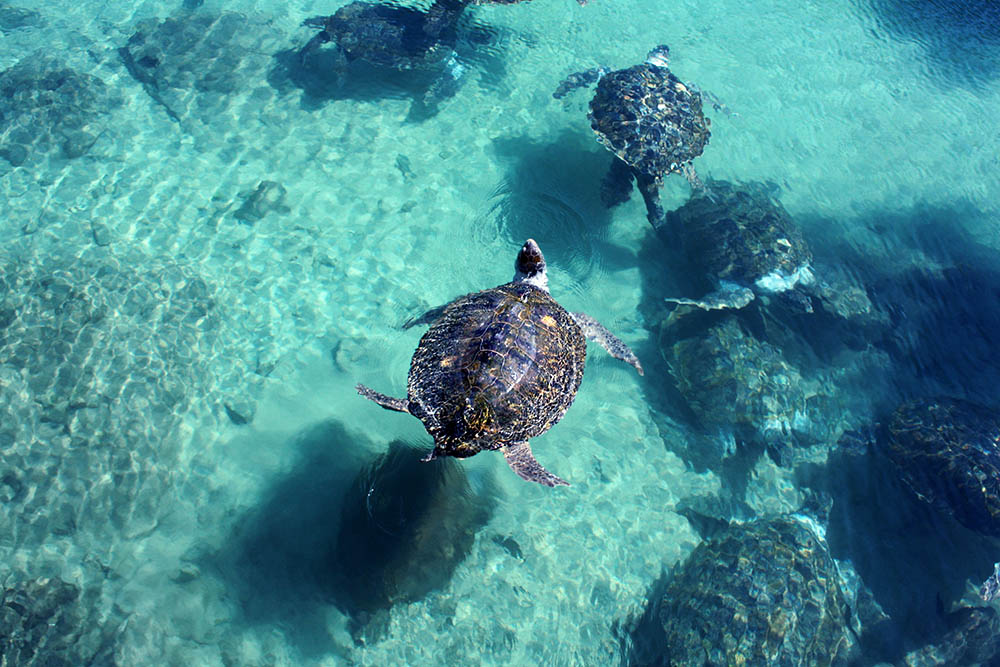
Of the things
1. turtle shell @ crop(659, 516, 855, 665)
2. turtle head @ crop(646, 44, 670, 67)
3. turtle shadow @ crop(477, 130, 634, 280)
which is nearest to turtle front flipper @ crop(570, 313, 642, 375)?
turtle shadow @ crop(477, 130, 634, 280)

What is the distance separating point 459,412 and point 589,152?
8037mm

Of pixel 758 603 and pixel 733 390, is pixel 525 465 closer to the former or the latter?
pixel 758 603

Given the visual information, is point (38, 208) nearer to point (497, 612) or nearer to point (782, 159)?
point (497, 612)

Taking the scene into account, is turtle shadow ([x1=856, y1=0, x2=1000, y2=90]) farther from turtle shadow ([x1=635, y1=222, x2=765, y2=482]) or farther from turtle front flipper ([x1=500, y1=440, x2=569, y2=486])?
turtle front flipper ([x1=500, y1=440, x2=569, y2=486])

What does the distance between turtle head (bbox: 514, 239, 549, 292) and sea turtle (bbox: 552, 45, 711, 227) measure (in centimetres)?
318

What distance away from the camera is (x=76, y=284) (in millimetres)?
7988

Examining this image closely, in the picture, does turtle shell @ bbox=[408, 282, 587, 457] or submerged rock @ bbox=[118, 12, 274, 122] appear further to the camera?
submerged rock @ bbox=[118, 12, 274, 122]

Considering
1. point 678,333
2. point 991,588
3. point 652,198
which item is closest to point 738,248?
point 652,198

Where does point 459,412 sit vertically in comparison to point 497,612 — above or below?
above

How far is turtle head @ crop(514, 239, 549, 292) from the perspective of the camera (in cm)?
715

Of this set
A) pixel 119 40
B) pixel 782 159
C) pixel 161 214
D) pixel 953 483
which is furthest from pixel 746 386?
pixel 119 40

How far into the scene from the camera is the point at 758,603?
693 cm

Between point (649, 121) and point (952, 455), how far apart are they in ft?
24.9

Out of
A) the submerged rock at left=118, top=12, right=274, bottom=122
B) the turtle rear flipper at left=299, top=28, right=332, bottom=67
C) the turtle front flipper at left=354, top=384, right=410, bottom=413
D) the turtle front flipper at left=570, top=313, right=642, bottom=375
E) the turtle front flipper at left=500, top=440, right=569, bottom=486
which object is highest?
the turtle rear flipper at left=299, top=28, right=332, bottom=67
